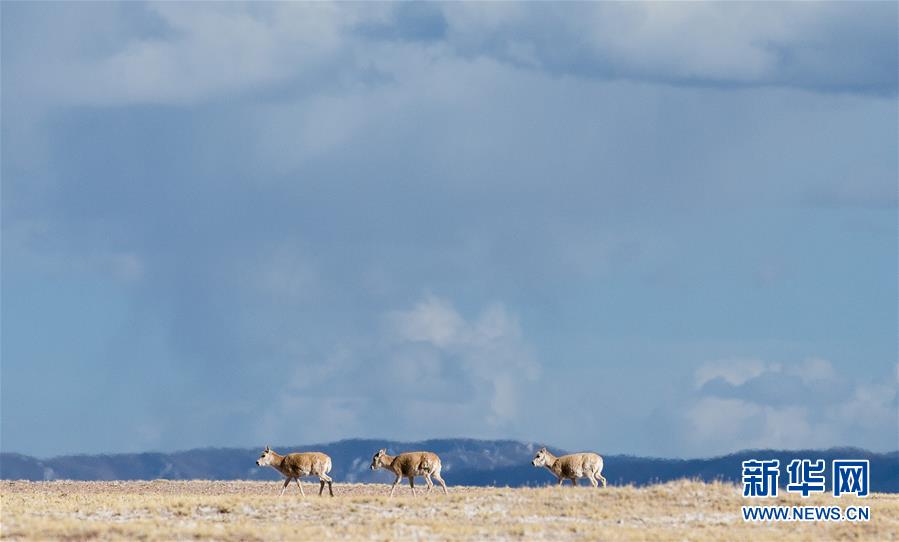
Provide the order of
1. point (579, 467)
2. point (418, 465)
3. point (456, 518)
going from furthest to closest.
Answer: point (579, 467) < point (418, 465) < point (456, 518)

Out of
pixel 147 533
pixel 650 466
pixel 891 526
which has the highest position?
pixel 650 466

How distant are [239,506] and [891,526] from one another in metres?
20.6

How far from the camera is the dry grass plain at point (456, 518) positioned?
149ft

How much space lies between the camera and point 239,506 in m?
50.8

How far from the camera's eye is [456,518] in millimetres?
48250

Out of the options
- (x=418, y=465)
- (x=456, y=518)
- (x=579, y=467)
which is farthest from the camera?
(x=579, y=467)

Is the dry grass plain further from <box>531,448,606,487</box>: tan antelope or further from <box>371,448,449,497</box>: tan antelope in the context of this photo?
<box>531,448,606,487</box>: tan antelope

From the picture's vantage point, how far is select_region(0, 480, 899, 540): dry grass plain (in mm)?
45281

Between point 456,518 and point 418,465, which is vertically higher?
point 418,465

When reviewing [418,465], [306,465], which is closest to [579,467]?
[418,465]

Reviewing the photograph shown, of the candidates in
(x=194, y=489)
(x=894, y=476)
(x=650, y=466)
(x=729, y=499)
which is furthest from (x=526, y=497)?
(x=894, y=476)

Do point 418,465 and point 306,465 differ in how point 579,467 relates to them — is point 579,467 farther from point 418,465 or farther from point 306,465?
point 306,465

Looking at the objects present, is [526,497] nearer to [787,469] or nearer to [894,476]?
[787,469]

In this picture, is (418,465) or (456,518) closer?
(456,518)
